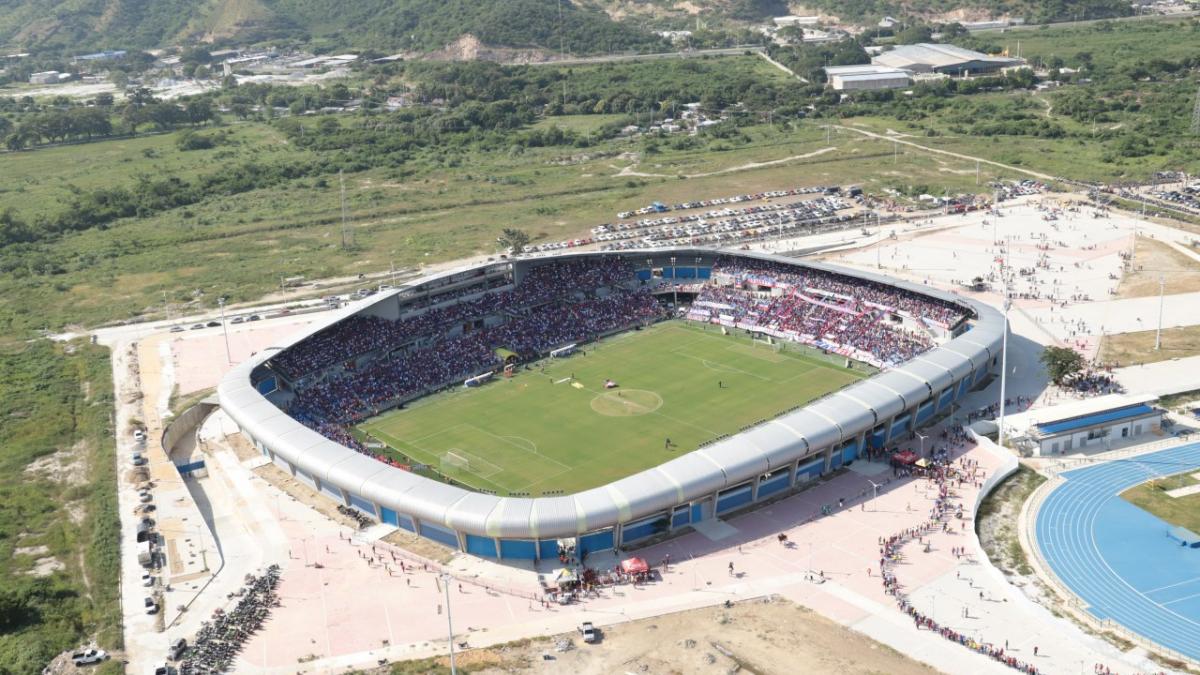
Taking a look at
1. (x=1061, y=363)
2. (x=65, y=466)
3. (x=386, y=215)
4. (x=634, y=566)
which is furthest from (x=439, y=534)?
(x=386, y=215)

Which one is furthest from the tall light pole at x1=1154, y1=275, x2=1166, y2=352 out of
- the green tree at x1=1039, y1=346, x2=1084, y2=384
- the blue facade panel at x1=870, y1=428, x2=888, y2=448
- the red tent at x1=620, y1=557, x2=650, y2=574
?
the red tent at x1=620, y1=557, x2=650, y2=574

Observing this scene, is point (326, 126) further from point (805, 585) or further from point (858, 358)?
point (805, 585)

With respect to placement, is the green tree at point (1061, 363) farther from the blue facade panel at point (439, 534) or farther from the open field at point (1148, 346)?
the blue facade panel at point (439, 534)

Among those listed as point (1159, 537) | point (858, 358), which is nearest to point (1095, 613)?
point (1159, 537)

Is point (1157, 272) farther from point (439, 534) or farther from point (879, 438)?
point (439, 534)

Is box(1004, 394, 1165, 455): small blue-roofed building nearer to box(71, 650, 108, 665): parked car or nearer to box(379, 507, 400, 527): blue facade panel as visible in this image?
box(379, 507, 400, 527): blue facade panel

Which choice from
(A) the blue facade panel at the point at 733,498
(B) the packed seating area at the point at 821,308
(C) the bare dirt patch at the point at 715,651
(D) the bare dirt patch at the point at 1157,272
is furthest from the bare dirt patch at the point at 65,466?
(D) the bare dirt patch at the point at 1157,272
